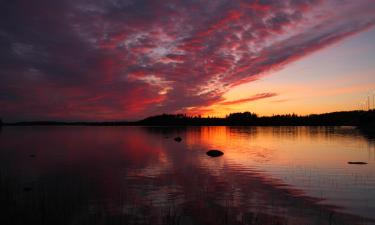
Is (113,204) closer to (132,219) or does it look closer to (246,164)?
(132,219)

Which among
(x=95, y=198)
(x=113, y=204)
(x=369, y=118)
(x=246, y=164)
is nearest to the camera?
(x=113, y=204)

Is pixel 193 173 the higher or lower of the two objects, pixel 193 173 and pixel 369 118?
the lower

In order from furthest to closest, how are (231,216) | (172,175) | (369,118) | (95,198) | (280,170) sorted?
1. (369,118)
2. (280,170)
3. (172,175)
4. (95,198)
5. (231,216)

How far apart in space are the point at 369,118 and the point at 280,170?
148113mm

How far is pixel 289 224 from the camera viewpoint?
1508 centimetres

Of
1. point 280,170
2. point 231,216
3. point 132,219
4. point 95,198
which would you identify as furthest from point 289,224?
point 280,170

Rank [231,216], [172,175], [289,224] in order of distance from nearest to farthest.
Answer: [289,224], [231,216], [172,175]

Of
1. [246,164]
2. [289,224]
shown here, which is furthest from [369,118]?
[289,224]

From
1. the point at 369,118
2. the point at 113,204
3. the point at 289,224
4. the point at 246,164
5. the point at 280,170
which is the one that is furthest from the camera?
the point at 369,118

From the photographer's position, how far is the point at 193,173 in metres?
31.0

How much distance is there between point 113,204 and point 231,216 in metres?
7.23

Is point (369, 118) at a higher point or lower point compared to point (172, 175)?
higher

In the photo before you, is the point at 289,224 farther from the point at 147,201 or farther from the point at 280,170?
the point at 280,170

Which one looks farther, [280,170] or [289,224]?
[280,170]
